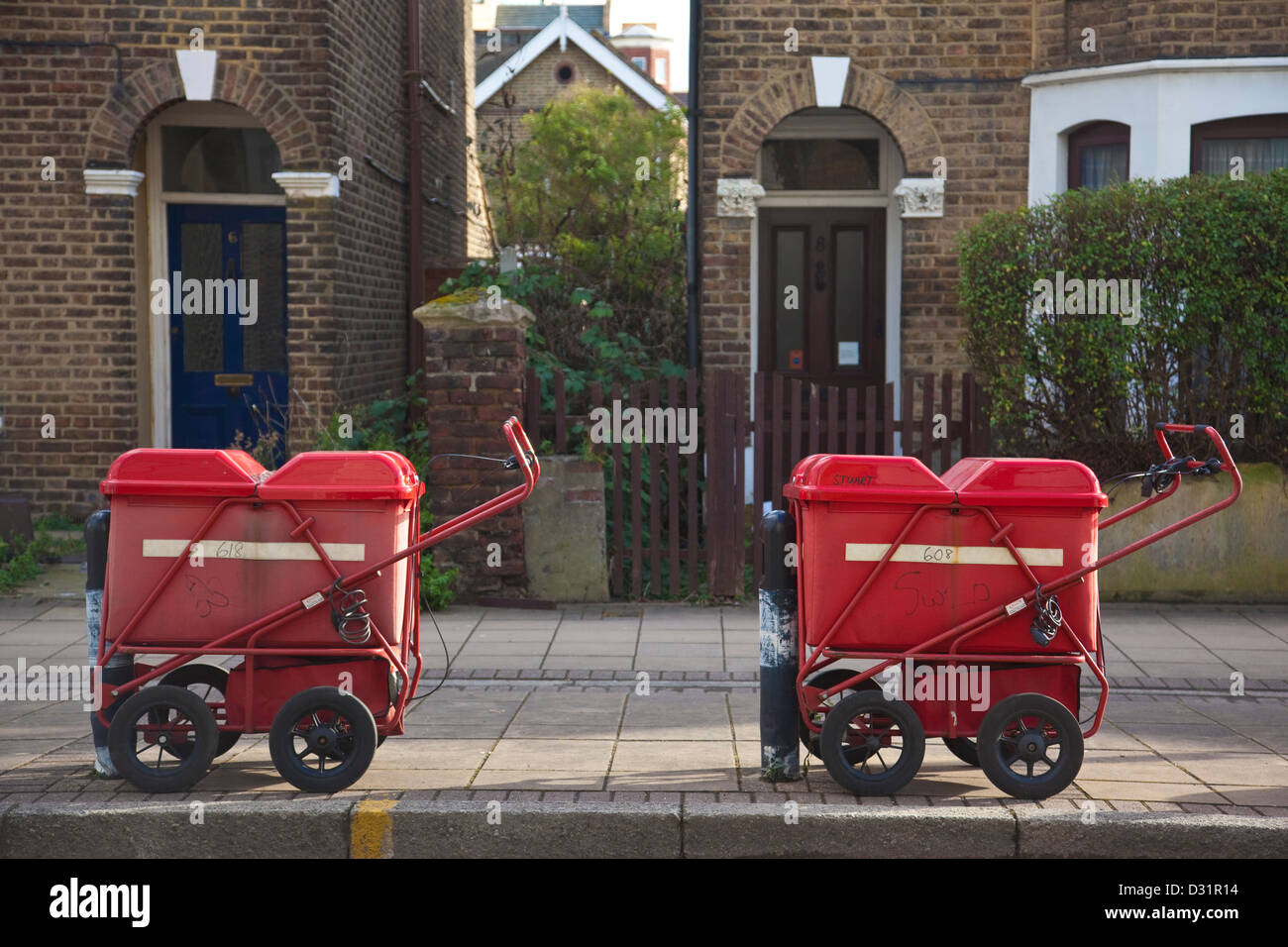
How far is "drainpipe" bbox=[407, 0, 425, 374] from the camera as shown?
1462 cm

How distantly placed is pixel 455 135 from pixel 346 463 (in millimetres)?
13407

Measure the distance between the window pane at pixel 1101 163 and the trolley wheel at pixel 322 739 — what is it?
872cm

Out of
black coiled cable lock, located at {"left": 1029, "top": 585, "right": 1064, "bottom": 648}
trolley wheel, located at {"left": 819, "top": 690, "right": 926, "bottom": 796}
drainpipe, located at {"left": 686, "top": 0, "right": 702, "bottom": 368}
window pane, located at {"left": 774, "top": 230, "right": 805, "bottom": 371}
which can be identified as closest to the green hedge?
drainpipe, located at {"left": 686, "top": 0, "right": 702, "bottom": 368}

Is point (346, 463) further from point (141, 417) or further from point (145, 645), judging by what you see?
point (141, 417)

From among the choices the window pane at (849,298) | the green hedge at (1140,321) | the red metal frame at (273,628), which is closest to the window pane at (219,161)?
the window pane at (849,298)

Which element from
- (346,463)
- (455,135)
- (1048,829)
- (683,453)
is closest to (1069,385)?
(683,453)

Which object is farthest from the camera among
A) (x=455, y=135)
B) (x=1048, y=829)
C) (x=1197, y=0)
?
(x=455, y=135)

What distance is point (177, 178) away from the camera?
12.8 meters

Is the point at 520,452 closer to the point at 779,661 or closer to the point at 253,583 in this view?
the point at 253,583

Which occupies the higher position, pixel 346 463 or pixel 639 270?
pixel 639 270

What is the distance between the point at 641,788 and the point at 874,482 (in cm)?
148

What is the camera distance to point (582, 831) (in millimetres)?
5031

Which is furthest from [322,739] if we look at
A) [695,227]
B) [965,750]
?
[695,227]

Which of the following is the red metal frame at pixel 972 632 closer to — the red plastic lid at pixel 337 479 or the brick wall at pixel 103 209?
the red plastic lid at pixel 337 479
